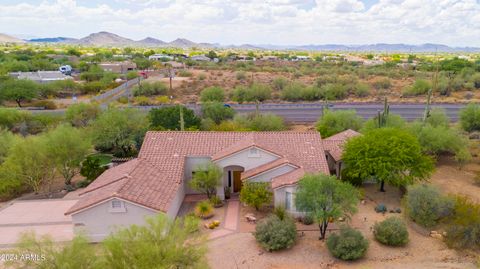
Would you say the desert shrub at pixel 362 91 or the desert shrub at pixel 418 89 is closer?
the desert shrub at pixel 418 89

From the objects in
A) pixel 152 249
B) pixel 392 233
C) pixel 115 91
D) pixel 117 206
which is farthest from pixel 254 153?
pixel 115 91

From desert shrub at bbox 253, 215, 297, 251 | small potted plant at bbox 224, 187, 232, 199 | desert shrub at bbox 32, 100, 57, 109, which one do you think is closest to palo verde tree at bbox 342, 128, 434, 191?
desert shrub at bbox 253, 215, 297, 251

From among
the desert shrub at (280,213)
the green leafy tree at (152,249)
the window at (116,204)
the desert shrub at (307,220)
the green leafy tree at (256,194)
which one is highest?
the green leafy tree at (152,249)

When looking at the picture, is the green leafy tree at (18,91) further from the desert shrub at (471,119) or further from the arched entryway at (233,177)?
the desert shrub at (471,119)

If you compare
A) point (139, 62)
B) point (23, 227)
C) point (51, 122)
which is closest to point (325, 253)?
point (23, 227)

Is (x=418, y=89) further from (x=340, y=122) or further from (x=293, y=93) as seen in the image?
(x=340, y=122)

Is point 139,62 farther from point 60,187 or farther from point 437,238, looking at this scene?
point 437,238

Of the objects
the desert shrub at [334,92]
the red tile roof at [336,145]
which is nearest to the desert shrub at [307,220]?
the red tile roof at [336,145]
